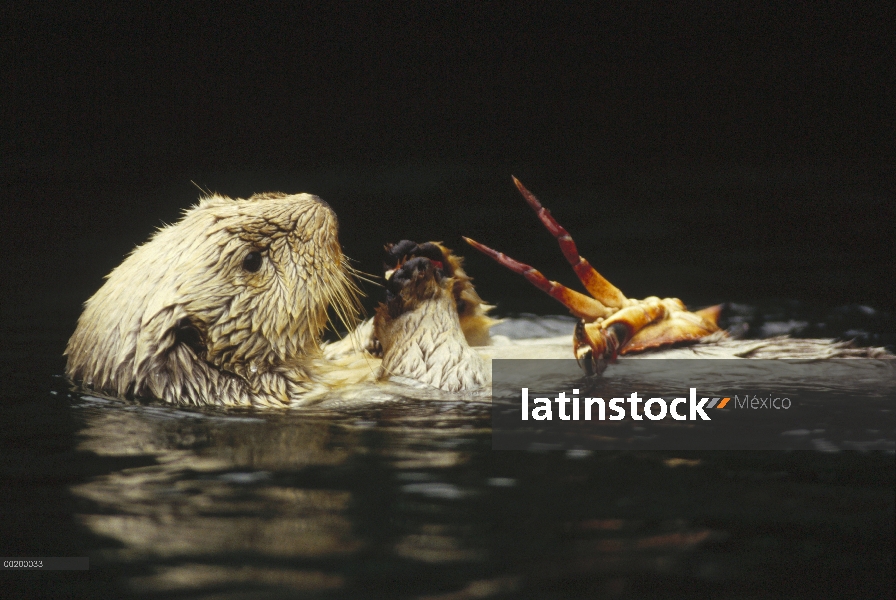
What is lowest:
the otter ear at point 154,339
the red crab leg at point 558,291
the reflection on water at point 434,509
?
the reflection on water at point 434,509

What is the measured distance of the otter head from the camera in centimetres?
277

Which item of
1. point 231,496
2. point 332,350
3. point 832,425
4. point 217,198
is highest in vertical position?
point 217,198

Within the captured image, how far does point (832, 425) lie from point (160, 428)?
6.87 feet

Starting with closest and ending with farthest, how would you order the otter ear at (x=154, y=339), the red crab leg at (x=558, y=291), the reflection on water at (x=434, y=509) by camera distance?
the reflection on water at (x=434, y=509) → the otter ear at (x=154, y=339) → the red crab leg at (x=558, y=291)

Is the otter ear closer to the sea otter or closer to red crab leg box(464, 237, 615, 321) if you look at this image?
the sea otter

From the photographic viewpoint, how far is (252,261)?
292 cm

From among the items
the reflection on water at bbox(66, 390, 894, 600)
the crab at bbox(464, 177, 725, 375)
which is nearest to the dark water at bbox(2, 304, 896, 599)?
the reflection on water at bbox(66, 390, 894, 600)

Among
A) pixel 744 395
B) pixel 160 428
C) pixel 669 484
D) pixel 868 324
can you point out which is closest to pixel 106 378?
pixel 160 428

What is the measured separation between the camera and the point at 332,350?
3.72 meters

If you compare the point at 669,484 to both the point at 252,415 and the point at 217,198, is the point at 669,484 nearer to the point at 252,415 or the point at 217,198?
the point at 252,415

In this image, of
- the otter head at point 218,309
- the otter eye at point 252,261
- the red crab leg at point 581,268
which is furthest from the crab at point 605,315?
the otter eye at point 252,261

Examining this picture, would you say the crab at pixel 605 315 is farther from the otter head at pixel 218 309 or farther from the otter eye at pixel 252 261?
the otter eye at pixel 252 261

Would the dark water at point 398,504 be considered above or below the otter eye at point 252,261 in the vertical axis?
below

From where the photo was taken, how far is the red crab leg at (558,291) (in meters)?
3.12
